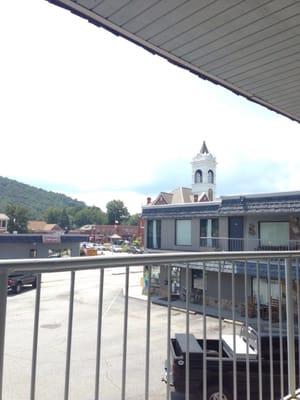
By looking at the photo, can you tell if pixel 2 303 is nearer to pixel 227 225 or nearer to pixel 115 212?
pixel 227 225

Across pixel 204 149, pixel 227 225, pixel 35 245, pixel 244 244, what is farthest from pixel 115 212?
pixel 244 244

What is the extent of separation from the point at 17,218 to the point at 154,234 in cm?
5166

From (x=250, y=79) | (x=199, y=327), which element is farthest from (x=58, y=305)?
(x=199, y=327)

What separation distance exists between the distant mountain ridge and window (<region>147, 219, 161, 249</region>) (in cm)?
6775

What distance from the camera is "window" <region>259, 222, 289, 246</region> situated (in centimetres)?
1559

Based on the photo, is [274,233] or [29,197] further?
[29,197]

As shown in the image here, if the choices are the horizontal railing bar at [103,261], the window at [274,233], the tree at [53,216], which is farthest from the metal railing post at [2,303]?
the tree at [53,216]

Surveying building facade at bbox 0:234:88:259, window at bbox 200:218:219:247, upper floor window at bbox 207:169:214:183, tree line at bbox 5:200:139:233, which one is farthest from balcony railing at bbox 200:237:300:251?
tree line at bbox 5:200:139:233

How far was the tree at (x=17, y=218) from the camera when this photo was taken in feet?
212

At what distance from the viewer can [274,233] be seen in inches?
631

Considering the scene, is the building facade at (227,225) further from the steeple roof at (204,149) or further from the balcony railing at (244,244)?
the steeple roof at (204,149)

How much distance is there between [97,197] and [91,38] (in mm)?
111278

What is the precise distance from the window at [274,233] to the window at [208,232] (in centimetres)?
221

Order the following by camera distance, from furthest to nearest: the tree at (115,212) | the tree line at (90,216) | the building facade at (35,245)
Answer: the tree at (115,212) < the tree line at (90,216) < the building facade at (35,245)
